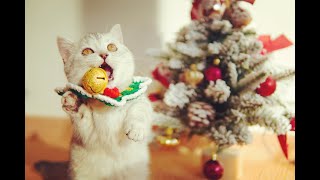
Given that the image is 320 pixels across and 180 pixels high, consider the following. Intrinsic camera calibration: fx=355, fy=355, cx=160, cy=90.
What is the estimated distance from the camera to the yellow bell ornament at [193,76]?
1.04 m

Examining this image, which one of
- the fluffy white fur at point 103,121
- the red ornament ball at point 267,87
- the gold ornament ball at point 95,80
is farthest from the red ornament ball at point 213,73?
the gold ornament ball at point 95,80

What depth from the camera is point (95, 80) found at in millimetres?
820

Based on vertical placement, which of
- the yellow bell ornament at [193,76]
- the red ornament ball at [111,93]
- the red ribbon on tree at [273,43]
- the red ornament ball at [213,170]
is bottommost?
the red ornament ball at [213,170]

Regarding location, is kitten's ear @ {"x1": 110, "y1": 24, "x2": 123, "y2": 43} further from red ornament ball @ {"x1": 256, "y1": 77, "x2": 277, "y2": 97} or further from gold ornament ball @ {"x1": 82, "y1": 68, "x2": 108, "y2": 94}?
red ornament ball @ {"x1": 256, "y1": 77, "x2": 277, "y2": 97}

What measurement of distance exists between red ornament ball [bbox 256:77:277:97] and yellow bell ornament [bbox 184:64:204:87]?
0.56 ft

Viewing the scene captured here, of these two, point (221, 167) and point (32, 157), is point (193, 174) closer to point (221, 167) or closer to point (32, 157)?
point (221, 167)

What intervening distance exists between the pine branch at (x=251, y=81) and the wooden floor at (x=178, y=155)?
0.19 metres

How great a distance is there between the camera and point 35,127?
1.05m

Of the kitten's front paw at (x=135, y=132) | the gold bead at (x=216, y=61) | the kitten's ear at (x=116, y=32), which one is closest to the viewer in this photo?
the kitten's front paw at (x=135, y=132)

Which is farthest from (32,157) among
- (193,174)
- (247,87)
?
(247,87)

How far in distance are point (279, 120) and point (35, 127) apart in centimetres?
71

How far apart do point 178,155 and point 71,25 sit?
51 cm

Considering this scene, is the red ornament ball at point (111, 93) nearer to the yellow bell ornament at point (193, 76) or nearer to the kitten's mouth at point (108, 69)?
the kitten's mouth at point (108, 69)

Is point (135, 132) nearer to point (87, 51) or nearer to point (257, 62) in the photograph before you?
point (87, 51)
